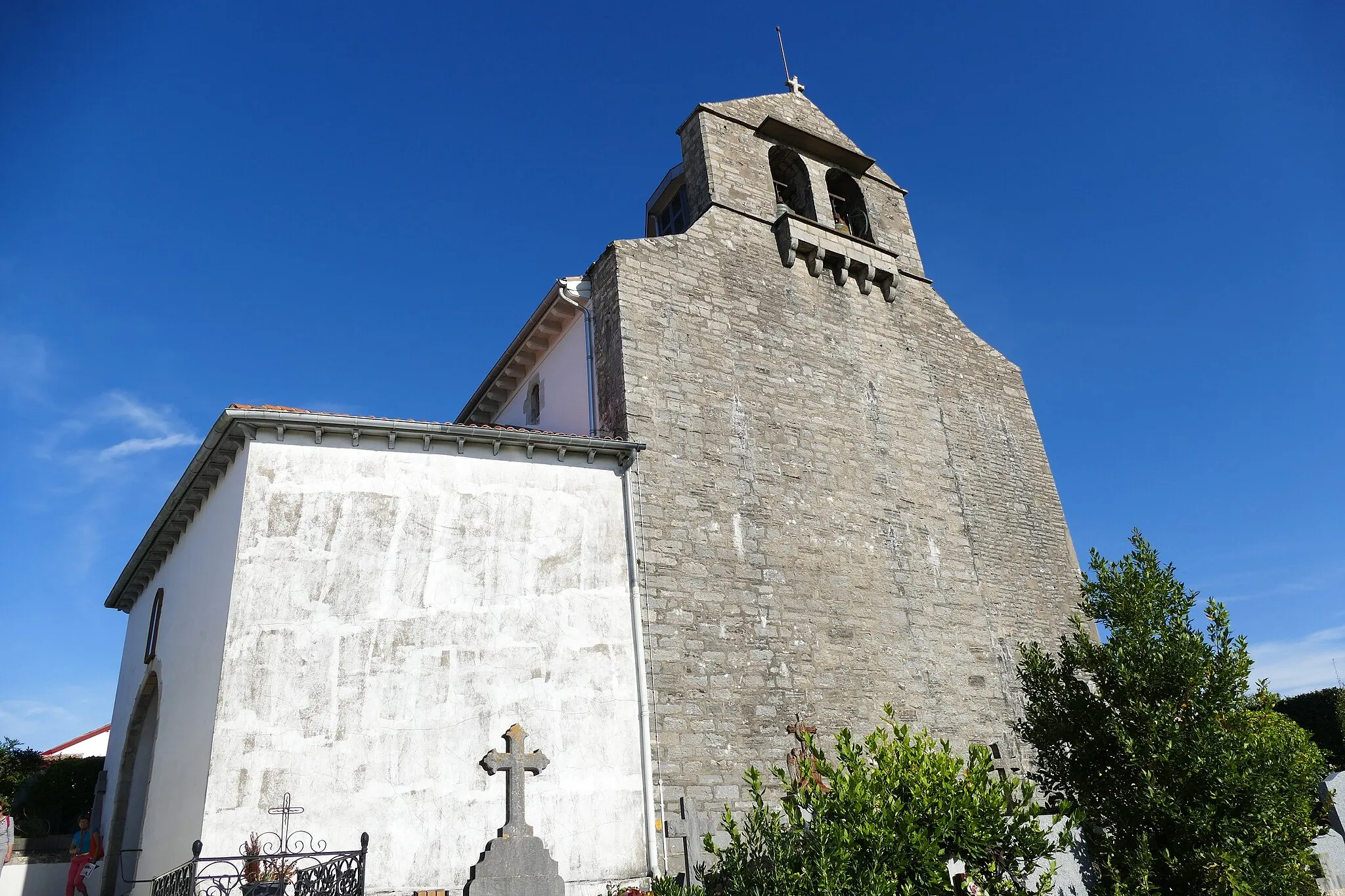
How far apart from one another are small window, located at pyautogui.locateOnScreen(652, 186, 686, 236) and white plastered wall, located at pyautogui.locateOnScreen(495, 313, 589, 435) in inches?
123

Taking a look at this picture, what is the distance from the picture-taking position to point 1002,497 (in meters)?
14.9

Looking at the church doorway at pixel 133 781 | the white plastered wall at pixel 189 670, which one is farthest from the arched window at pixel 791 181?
the church doorway at pixel 133 781

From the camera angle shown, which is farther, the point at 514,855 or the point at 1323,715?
the point at 1323,715

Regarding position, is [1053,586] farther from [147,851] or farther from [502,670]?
[147,851]

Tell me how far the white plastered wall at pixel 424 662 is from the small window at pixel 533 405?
457 centimetres

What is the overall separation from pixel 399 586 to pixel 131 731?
6.91 metres

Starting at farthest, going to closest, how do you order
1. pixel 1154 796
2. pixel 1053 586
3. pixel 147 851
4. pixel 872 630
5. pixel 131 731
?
pixel 1053 586
pixel 131 731
pixel 872 630
pixel 147 851
pixel 1154 796

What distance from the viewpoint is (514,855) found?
8.30 m

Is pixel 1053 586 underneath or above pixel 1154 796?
above

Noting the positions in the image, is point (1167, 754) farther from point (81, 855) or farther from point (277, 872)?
point (81, 855)

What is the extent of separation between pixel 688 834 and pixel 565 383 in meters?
7.22

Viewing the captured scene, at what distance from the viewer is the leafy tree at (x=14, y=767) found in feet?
57.1

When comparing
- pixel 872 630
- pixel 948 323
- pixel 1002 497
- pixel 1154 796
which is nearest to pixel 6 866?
pixel 872 630

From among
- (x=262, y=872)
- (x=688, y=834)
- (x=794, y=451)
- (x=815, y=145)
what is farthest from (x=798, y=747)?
(x=815, y=145)
